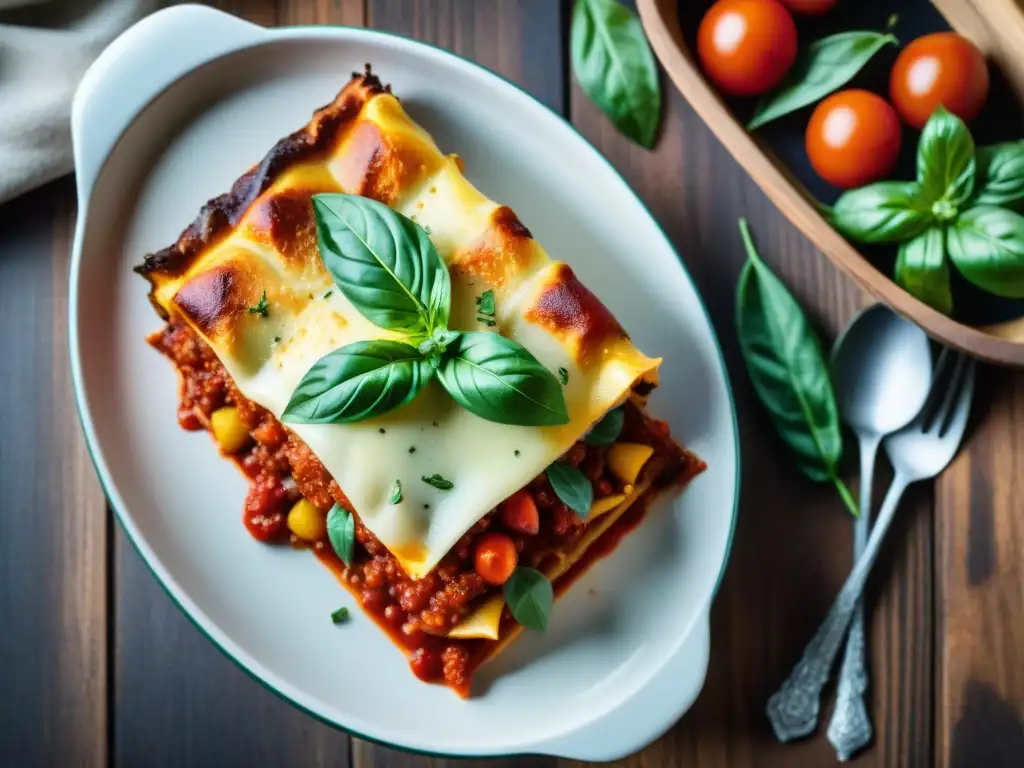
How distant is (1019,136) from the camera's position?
247 cm

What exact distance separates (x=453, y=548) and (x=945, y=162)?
61.1 inches

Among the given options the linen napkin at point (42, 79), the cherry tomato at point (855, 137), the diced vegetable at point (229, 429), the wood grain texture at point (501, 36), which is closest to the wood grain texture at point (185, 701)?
the wood grain texture at point (501, 36)

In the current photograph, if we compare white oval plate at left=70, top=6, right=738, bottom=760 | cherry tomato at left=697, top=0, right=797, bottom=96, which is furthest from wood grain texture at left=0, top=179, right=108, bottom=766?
cherry tomato at left=697, top=0, right=797, bottom=96

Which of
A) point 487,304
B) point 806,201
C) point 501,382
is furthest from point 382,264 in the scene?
point 806,201

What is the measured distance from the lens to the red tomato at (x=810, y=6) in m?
2.44

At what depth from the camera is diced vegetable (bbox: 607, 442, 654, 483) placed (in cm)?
230

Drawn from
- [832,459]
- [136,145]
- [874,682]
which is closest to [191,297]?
[136,145]

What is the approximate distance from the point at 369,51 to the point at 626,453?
129 centimetres

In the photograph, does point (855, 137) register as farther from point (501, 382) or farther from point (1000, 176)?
point (501, 382)

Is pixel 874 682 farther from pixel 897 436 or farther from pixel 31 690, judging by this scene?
pixel 31 690

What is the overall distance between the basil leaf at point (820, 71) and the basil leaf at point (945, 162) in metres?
0.29

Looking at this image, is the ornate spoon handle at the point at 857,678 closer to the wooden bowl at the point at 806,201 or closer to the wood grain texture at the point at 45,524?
the wooden bowl at the point at 806,201

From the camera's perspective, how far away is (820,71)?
96.6 inches

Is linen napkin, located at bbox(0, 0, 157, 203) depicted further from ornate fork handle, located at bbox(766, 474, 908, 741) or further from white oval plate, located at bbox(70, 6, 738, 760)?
ornate fork handle, located at bbox(766, 474, 908, 741)
